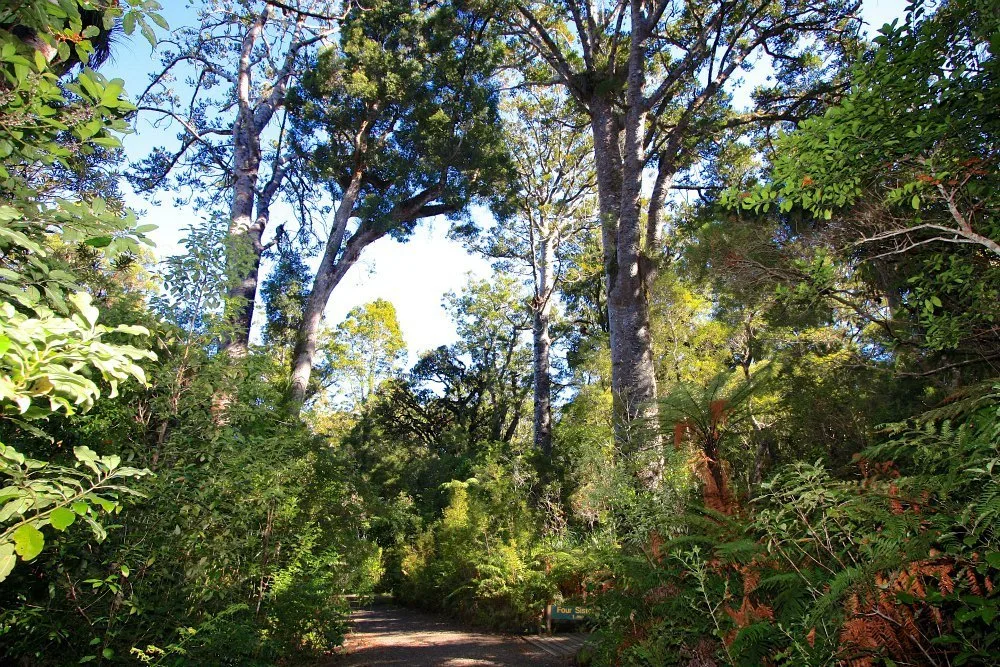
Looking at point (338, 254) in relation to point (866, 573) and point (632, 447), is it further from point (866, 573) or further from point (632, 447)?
point (866, 573)

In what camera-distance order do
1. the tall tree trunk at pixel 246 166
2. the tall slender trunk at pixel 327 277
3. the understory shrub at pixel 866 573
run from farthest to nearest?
the tall slender trunk at pixel 327 277, the tall tree trunk at pixel 246 166, the understory shrub at pixel 866 573

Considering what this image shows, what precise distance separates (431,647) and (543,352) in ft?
34.6

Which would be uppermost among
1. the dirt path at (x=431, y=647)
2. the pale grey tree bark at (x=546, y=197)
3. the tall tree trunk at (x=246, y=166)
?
the pale grey tree bark at (x=546, y=197)

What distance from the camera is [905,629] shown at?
2418mm

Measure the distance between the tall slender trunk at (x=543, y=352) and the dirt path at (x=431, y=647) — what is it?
6010 mm

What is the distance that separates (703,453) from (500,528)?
6.62 meters

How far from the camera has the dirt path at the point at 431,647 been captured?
6535mm

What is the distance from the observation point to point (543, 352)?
56.2ft

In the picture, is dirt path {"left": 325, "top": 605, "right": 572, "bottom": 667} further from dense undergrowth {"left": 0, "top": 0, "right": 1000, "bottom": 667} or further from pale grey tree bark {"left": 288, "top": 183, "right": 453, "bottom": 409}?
pale grey tree bark {"left": 288, "top": 183, "right": 453, "bottom": 409}

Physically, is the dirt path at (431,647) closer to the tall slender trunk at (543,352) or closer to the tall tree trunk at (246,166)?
the tall tree trunk at (246,166)

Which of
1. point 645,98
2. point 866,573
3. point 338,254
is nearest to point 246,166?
point 338,254

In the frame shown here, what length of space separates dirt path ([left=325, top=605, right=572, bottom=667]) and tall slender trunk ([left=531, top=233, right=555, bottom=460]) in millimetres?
6010

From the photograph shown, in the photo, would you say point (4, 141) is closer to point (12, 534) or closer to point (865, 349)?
point (12, 534)

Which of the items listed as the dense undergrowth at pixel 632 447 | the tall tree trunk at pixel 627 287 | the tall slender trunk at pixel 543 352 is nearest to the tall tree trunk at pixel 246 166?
the dense undergrowth at pixel 632 447
